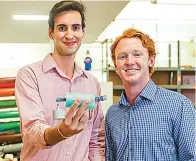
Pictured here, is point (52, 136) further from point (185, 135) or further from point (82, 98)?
point (185, 135)

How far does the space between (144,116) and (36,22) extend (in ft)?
21.3

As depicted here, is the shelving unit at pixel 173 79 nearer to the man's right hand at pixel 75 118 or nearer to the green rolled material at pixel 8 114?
the green rolled material at pixel 8 114

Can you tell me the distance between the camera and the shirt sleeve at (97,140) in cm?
184

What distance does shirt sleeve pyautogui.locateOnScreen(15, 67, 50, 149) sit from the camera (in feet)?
4.74

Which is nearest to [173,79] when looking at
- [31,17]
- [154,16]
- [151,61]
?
[154,16]

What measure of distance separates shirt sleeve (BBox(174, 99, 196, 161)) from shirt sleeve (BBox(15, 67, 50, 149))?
0.56 m

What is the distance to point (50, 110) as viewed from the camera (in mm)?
1656

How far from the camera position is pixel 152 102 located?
158 cm

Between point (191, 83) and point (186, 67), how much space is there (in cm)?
36

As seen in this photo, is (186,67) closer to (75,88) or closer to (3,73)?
(3,73)

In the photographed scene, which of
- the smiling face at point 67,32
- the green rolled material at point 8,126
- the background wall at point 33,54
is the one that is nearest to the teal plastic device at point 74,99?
the smiling face at point 67,32

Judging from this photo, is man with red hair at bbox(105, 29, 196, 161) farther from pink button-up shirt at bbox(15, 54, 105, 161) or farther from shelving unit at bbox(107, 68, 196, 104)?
shelving unit at bbox(107, 68, 196, 104)

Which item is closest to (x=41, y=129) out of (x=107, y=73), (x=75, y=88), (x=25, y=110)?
(x=25, y=110)

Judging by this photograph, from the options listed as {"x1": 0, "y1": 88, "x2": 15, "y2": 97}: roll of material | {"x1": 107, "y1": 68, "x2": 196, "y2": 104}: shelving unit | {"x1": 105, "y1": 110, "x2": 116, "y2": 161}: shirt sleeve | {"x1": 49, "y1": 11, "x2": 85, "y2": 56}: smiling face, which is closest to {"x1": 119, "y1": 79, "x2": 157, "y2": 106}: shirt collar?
{"x1": 105, "y1": 110, "x2": 116, "y2": 161}: shirt sleeve
